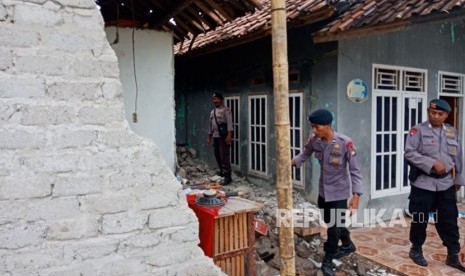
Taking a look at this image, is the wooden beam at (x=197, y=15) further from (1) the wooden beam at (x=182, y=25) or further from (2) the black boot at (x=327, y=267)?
(2) the black boot at (x=327, y=267)

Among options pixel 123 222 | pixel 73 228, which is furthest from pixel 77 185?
pixel 123 222

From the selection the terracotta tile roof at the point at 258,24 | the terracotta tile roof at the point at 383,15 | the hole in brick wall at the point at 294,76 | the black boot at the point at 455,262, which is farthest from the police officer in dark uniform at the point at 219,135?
the black boot at the point at 455,262

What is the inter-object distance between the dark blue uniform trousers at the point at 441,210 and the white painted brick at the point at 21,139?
398 cm

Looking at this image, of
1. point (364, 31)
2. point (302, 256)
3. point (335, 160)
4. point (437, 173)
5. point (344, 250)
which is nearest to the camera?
point (335, 160)

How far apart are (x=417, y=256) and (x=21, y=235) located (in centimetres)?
432

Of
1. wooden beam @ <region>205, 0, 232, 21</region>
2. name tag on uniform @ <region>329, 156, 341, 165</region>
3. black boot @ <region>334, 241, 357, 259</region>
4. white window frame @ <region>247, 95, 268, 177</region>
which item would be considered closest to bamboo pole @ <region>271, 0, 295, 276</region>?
name tag on uniform @ <region>329, 156, 341, 165</region>

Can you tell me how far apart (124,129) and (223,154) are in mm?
5291

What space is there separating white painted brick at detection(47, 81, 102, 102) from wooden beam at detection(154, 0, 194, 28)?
10.4ft

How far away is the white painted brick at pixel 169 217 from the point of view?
2.26 m

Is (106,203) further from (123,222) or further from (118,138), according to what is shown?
(118,138)

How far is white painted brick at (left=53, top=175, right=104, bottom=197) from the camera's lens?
204cm

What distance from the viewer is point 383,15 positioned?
4.80 metres

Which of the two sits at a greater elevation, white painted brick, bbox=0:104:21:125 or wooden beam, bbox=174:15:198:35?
wooden beam, bbox=174:15:198:35

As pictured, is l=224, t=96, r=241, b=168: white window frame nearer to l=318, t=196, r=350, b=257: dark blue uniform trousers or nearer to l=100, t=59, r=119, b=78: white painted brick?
l=318, t=196, r=350, b=257: dark blue uniform trousers
